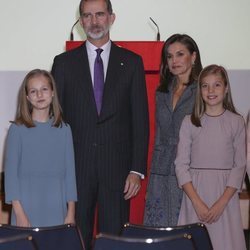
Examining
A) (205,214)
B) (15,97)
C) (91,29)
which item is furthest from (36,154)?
(15,97)

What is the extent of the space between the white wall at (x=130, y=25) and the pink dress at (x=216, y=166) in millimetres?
1661

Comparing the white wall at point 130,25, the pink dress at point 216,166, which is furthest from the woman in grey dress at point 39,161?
the white wall at point 130,25

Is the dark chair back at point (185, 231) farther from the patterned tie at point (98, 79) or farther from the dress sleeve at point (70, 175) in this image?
the patterned tie at point (98, 79)

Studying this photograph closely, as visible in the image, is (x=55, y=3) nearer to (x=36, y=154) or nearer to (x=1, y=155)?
(x=1, y=155)

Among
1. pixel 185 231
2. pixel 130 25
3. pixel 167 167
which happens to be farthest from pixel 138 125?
pixel 130 25

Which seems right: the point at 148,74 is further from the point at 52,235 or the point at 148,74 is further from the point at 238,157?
the point at 52,235

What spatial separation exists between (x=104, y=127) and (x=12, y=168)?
569mm

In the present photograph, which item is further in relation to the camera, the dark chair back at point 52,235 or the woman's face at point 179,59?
the woman's face at point 179,59

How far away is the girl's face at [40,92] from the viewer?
2955 millimetres

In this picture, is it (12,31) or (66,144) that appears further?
(12,31)

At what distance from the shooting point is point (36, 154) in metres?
2.93

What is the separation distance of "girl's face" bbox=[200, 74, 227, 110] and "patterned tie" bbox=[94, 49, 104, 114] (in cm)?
59

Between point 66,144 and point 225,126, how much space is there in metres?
0.92

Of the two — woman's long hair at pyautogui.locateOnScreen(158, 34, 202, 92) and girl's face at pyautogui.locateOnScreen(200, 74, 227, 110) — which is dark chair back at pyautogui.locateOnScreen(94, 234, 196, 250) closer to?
girl's face at pyautogui.locateOnScreen(200, 74, 227, 110)
